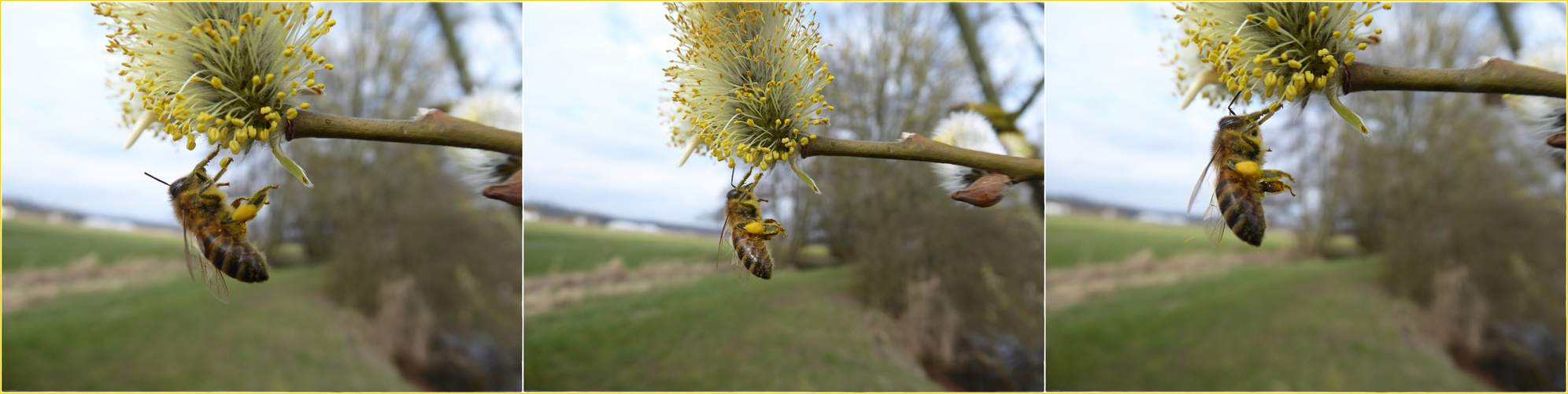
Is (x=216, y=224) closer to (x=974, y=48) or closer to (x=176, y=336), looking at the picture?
(x=176, y=336)

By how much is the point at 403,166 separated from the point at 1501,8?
370 cm

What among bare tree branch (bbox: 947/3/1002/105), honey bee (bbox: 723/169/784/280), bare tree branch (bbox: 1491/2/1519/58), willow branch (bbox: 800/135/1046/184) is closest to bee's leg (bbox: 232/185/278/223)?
honey bee (bbox: 723/169/784/280)

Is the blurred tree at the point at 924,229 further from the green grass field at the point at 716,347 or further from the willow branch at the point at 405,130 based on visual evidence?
the willow branch at the point at 405,130

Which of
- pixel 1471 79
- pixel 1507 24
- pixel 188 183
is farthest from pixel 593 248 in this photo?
pixel 1507 24

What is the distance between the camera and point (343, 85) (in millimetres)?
2295

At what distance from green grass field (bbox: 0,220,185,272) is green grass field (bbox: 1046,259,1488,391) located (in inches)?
115

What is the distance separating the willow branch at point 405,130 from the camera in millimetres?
1042

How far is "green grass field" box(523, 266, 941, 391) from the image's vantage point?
2.45m

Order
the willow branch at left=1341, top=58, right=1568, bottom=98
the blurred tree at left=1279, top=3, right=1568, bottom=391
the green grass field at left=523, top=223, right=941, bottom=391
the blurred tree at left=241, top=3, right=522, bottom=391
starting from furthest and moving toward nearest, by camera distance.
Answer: the blurred tree at left=1279, top=3, right=1568, bottom=391 < the green grass field at left=523, top=223, right=941, bottom=391 < the blurred tree at left=241, top=3, right=522, bottom=391 < the willow branch at left=1341, top=58, right=1568, bottom=98

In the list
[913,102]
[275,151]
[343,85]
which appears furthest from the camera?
[913,102]

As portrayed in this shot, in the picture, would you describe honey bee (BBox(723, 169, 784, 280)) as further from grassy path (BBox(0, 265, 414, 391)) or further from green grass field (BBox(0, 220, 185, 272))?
green grass field (BBox(0, 220, 185, 272))

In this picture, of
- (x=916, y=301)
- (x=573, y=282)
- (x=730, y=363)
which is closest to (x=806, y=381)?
(x=730, y=363)

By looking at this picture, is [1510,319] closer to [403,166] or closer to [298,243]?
[403,166]

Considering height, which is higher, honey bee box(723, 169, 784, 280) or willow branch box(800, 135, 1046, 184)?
willow branch box(800, 135, 1046, 184)
